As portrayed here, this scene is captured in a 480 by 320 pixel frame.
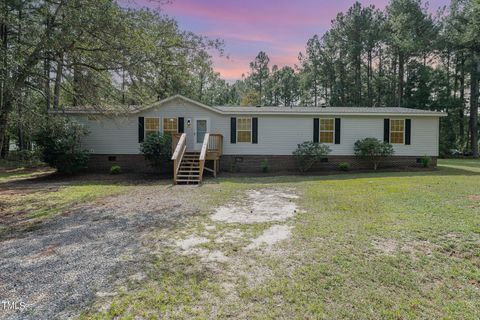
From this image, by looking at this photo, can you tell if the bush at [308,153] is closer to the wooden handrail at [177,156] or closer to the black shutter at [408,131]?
the black shutter at [408,131]

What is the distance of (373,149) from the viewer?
13.1m

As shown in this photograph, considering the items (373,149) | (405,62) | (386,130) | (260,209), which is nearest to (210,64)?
(260,209)

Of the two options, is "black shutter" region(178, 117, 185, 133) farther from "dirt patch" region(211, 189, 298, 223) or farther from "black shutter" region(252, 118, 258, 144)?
"dirt patch" region(211, 189, 298, 223)

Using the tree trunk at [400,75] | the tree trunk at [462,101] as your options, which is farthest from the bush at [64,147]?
the tree trunk at [462,101]

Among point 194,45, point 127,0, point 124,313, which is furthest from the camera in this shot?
point 194,45

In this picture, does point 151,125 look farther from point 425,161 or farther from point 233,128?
point 425,161

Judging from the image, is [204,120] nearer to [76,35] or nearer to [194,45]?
[194,45]

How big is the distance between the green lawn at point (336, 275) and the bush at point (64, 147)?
9.60 m

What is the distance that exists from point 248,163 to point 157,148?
4568 mm

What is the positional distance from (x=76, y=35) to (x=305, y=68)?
32693mm

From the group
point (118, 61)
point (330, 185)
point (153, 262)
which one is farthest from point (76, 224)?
point (330, 185)

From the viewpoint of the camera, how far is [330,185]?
9.32 metres

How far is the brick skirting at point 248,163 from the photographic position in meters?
13.8

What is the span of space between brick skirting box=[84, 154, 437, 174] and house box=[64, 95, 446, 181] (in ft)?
0.16
